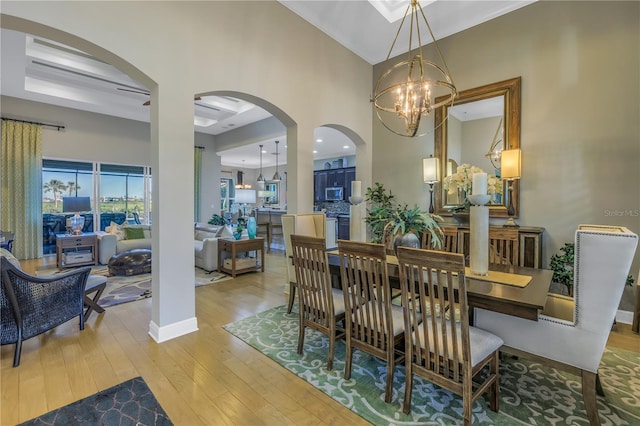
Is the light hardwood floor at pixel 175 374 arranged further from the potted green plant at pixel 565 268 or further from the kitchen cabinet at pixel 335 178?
the kitchen cabinet at pixel 335 178

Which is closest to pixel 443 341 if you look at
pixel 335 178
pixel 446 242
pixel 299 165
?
pixel 446 242

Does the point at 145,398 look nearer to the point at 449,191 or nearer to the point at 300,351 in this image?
the point at 300,351

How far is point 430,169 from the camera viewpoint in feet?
13.5

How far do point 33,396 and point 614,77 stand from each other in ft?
19.2

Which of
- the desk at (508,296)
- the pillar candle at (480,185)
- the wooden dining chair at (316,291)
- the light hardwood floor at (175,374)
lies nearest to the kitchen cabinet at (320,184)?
the light hardwood floor at (175,374)

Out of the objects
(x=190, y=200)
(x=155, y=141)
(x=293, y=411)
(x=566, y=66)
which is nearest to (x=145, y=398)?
(x=293, y=411)

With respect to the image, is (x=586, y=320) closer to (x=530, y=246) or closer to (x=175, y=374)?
(x=530, y=246)

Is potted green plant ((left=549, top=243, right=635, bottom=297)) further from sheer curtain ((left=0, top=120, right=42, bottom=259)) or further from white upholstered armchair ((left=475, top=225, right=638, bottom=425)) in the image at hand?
sheer curtain ((left=0, top=120, right=42, bottom=259))

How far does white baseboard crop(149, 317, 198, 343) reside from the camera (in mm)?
2617

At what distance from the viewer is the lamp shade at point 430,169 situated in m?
4.09

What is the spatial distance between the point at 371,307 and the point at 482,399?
93 cm

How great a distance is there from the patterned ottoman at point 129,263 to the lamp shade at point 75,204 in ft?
6.97

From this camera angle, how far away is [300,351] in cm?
242

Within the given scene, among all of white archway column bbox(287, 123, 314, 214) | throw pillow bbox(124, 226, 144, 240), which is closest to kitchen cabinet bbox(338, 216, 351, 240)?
white archway column bbox(287, 123, 314, 214)
